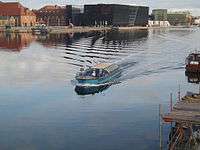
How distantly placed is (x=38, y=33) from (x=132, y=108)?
145893 millimetres

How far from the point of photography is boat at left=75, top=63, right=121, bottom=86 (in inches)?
2276

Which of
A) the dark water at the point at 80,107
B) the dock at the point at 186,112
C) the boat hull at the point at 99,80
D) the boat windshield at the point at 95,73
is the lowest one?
the dark water at the point at 80,107

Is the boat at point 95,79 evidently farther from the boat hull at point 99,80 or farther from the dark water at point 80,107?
the dark water at point 80,107

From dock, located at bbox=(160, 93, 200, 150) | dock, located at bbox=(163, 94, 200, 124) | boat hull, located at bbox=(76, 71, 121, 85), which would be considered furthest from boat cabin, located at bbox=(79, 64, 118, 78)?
dock, located at bbox=(160, 93, 200, 150)

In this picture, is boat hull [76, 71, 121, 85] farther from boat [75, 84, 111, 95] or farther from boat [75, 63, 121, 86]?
boat [75, 84, 111, 95]

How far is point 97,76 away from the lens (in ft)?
197

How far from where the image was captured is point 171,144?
3127 centimetres

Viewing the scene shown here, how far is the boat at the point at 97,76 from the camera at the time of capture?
190ft

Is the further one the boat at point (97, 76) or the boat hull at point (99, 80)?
the boat at point (97, 76)

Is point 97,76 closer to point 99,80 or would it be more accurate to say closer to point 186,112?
point 99,80

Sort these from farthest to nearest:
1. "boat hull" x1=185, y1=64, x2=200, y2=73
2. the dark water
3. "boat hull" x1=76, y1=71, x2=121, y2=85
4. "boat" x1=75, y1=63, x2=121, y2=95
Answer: "boat hull" x1=185, y1=64, x2=200, y2=73
"boat hull" x1=76, y1=71, x2=121, y2=85
"boat" x1=75, y1=63, x2=121, y2=95
the dark water

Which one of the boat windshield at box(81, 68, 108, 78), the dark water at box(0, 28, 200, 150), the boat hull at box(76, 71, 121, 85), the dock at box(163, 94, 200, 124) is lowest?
the dark water at box(0, 28, 200, 150)

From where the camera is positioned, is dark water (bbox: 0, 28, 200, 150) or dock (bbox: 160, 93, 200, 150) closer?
dock (bbox: 160, 93, 200, 150)

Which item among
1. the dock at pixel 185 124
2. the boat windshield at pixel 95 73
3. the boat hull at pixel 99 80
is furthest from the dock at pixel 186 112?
the boat windshield at pixel 95 73
